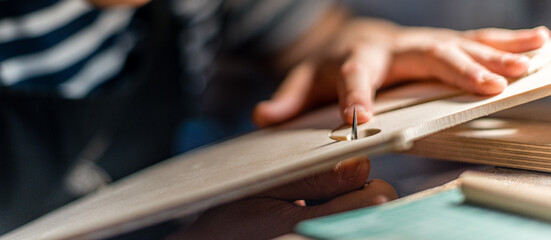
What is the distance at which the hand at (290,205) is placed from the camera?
1.03ft

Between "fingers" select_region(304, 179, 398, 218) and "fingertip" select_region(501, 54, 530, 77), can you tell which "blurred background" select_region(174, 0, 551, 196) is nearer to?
"fingertip" select_region(501, 54, 530, 77)

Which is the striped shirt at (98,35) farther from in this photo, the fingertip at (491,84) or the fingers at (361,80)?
the fingertip at (491,84)

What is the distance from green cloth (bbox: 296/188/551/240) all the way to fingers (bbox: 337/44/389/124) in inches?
5.1

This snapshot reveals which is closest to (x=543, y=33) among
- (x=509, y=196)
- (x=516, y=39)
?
(x=516, y=39)

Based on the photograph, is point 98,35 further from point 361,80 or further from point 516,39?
point 516,39

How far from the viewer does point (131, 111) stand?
2.65ft

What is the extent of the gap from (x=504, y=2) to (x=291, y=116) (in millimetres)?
545

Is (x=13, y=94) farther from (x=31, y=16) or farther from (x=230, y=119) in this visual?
(x=230, y=119)

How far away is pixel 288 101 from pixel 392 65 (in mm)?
148

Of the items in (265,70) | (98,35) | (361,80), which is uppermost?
(98,35)

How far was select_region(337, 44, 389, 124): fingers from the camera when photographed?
42 cm

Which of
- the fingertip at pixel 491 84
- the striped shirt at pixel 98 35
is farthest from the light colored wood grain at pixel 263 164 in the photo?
the striped shirt at pixel 98 35

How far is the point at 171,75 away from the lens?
0.91m

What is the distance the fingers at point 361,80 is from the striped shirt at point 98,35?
322 millimetres
